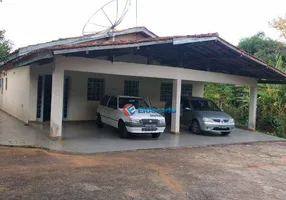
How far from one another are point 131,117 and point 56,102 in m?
2.69

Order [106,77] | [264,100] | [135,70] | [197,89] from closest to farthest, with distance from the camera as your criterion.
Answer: [135,70], [106,77], [264,100], [197,89]

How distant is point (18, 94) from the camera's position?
15289 millimetres

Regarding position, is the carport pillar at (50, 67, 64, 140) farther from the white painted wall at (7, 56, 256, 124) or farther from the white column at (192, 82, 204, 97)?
the white column at (192, 82, 204, 97)

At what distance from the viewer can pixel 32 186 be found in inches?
212

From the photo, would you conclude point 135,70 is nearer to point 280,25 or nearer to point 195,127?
point 195,127

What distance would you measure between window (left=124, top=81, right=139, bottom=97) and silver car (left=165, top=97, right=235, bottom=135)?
10.9 feet

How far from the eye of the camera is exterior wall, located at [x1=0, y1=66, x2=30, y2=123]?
45.0 ft

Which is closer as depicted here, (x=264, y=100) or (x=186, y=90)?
(x=264, y=100)

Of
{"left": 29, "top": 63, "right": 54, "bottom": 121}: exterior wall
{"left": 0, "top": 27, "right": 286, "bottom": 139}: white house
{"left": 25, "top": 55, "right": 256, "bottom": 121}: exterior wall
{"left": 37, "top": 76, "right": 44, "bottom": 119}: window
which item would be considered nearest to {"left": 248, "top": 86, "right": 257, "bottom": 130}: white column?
{"left": 0, "top": 27, "right": 286, "bottom": 139}: white house

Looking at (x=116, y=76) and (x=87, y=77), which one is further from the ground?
(x=116, y=76)

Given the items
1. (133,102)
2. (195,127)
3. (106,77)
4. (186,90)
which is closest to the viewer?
(133,102)

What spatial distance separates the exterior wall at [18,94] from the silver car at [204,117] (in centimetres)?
738

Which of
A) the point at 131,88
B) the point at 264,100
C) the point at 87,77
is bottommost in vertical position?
the point at 264,100

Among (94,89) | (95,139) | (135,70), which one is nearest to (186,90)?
(94,89)
